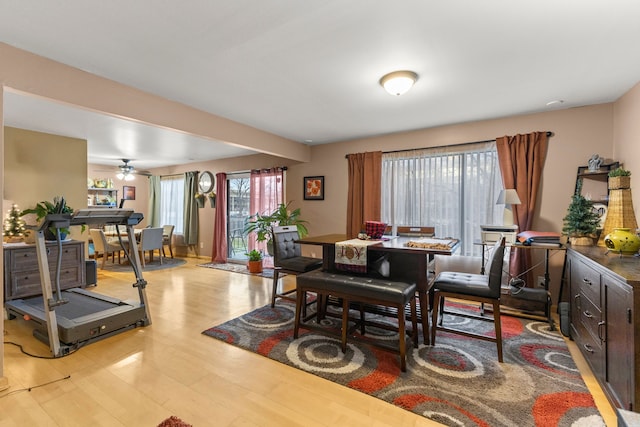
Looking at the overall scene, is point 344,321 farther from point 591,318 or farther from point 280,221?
point 280,221

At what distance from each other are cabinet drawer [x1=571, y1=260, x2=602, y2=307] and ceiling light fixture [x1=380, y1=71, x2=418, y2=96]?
1.97m

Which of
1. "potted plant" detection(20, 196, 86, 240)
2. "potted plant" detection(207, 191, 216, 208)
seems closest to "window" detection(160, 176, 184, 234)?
"potted plant" detection(207, 191, 216, 208)

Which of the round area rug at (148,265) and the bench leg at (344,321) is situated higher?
the bench leg at (344,321)

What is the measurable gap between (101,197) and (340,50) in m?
7.34

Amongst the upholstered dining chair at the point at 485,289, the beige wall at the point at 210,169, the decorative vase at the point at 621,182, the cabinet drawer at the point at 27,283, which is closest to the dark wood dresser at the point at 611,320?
the upholstered dining chair at the point at 485,289

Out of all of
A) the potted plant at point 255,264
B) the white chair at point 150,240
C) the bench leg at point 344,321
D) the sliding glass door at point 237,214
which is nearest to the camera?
the bench leg at point 344,321

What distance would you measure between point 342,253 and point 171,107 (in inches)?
96.9

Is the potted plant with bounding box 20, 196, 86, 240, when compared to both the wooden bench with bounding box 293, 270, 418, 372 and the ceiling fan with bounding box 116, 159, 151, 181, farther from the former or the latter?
the ceiling fan with bounding box 116, 159, 151, 181

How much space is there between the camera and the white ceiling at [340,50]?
5.71 feet

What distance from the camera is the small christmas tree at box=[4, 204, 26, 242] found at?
3865mm

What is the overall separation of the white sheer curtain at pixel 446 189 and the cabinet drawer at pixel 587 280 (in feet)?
4.60

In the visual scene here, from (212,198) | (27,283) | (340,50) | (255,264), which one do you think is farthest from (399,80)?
(212,198)

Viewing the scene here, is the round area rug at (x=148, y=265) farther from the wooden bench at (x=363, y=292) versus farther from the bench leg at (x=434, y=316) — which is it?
the bench leg at (x=434, y=316)

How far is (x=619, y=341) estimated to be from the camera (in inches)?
62.9
